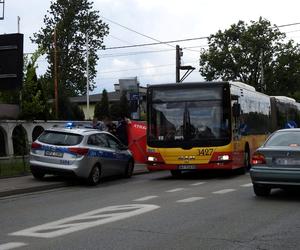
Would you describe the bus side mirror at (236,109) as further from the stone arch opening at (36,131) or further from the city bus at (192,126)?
the stone arch opening at (36,131)

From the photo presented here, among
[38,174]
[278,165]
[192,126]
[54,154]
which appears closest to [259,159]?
[278,165]

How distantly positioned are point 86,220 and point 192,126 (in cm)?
829

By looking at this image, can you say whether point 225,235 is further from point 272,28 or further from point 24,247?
point 272,28

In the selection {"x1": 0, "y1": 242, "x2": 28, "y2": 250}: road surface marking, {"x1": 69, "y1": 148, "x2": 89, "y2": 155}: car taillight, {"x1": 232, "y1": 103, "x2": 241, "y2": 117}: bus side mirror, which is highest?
{"x1": 232, "y1": 103, "x2": 241, "y2": 117}: bus side mirror

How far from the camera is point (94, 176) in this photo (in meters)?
16.3

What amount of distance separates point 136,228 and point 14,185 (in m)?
7.02

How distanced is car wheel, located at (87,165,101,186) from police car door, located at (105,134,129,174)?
110 cm

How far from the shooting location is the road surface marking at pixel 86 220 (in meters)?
8.72

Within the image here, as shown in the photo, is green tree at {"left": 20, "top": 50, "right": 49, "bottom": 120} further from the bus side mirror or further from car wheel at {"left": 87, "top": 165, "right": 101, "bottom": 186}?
the bus side mirror

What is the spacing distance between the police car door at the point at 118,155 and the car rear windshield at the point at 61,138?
5.77ft

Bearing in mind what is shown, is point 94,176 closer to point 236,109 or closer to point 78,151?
point 78,151

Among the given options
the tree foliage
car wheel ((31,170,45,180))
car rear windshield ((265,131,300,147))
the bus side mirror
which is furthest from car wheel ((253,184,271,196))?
the tree foliage

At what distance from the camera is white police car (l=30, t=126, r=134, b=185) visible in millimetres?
15750

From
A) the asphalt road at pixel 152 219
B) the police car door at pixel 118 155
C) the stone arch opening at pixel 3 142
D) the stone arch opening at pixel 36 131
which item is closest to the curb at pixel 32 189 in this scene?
the asphalt road at pixel 152 219
